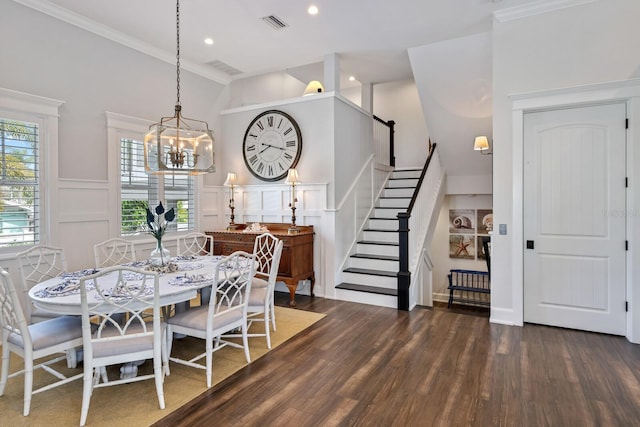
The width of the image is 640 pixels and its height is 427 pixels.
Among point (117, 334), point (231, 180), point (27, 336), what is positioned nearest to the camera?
point (27, 336)

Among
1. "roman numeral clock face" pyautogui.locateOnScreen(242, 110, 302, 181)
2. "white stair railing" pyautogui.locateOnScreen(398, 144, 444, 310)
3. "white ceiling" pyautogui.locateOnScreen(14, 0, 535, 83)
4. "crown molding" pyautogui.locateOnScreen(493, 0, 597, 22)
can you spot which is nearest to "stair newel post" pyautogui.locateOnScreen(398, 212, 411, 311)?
"white stair railing" pyautogui.locateOnScreen(398, 144, 444, 310)

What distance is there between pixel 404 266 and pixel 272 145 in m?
2.75

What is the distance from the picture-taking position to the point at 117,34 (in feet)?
14.7

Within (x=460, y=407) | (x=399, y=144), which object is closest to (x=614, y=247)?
(x=460, y=407)

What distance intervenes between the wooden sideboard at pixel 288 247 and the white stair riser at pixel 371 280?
19.9 inches

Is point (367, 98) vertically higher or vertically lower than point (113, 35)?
lower

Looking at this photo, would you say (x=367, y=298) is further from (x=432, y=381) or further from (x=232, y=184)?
(x=232, y=184)

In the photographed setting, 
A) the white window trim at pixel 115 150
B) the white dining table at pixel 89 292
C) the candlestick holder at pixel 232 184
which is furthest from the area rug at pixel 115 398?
the candlestick holder at pixel 232 184

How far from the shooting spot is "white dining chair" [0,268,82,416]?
2.26 meters

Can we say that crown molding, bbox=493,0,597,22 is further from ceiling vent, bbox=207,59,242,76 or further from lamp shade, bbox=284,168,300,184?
ceiling vent, bbox=207,59,242,76

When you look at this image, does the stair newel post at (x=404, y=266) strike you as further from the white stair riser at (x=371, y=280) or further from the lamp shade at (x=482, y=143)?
the lamp shade at (x=482, y=143)

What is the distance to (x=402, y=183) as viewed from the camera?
7.01 metres

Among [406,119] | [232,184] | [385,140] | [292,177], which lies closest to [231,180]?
[232,184]

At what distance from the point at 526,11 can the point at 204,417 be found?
4.88 m
